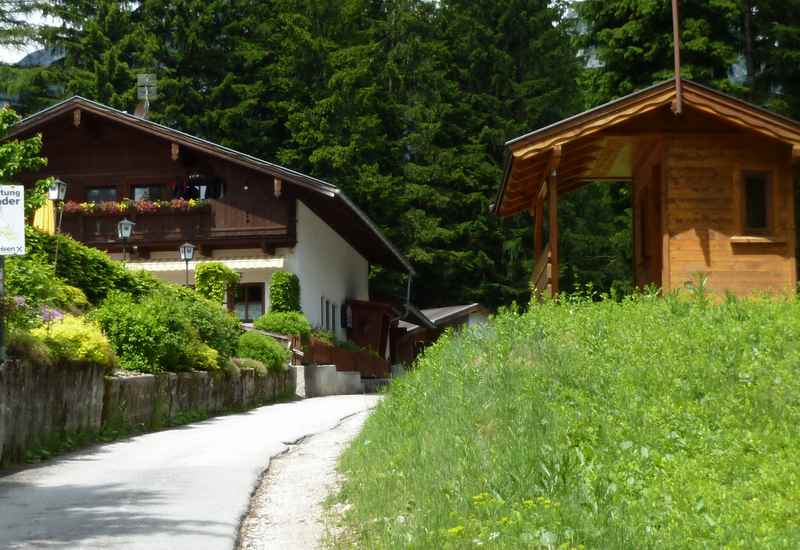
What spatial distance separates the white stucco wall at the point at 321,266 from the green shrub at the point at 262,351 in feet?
29.0

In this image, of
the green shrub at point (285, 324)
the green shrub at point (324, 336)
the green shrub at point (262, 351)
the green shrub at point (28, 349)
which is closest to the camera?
the green shrub at point (28, 349)

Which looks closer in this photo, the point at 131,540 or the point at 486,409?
the point at 131,540

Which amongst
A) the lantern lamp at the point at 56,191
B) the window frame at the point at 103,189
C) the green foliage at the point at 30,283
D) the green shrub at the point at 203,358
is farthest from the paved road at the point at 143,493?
the window frame at the point at 103,189

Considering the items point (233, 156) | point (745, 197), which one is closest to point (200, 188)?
point (233, 156)

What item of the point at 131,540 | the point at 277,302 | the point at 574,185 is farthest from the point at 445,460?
the point at 277,302

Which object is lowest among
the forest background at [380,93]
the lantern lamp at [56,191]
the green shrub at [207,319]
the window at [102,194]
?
the green shrub at [207,319]

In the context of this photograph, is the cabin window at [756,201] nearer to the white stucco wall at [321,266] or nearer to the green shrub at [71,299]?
the green shrub at [71,299]

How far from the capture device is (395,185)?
4969 centimetres

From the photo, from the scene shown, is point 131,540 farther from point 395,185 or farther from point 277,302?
point 395,185

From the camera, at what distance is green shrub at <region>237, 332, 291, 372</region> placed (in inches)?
943

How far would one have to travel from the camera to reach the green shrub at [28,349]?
12000 millimetres

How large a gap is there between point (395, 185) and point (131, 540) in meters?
42.3

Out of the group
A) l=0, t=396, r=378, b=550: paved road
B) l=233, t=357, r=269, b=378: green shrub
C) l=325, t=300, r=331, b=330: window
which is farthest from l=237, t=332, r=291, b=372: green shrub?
l=325, t=300, r=331, b=330: window

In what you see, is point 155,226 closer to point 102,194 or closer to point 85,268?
point 102,194
